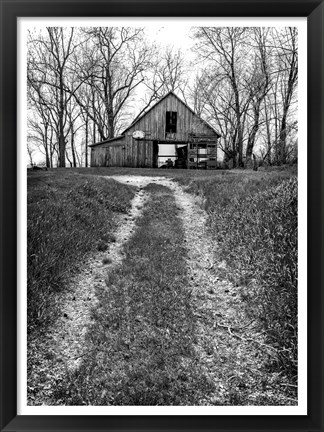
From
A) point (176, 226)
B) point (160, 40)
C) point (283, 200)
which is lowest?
point (176, 226)

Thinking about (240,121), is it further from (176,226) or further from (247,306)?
(247,306)

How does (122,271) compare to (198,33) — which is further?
(122,271)

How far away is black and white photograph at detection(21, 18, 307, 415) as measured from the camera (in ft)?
8.81

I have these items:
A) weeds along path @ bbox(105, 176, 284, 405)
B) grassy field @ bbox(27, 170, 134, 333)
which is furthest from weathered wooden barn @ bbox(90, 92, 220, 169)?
weeds along path @ bbox(105, 176, 284, 405)

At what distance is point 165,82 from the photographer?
4.52 m

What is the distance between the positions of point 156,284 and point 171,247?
3.66 feet

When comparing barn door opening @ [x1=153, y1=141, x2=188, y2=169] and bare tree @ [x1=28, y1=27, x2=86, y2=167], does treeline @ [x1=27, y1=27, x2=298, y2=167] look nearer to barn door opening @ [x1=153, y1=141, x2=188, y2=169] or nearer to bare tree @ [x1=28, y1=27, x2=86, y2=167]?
bare tree @ [x1=28, y1=27, x2=86, y2=167]

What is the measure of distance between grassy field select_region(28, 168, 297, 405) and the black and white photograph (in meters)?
0.02

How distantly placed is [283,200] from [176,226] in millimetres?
2731

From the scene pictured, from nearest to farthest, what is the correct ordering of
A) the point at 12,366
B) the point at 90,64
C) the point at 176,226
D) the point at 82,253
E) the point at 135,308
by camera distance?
the point at 12,366 → the point at 135,308 → the point at 90,64 → the point at 82,253 → the point at 176,226

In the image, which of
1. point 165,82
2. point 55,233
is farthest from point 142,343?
point 165,82

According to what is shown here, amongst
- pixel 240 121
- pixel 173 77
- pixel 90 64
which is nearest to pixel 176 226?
pixel 240 121

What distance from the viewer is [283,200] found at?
3.49 meters
